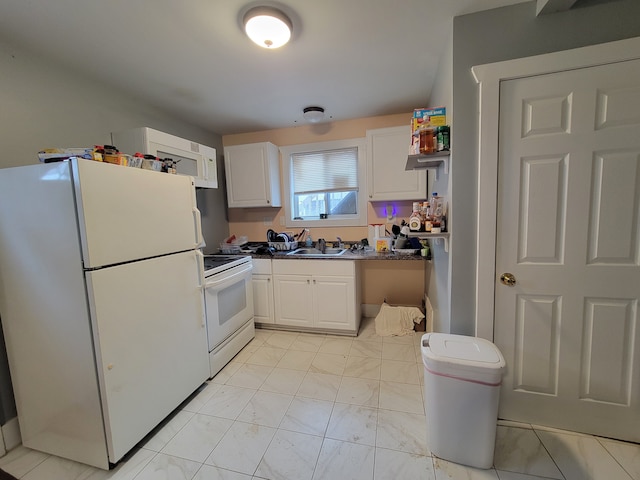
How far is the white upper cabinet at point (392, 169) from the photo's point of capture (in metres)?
2.70

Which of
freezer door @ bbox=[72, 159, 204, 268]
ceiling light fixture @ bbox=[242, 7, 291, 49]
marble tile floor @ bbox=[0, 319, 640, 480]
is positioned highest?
ceiling light fixture @ bbox=[242, 7, 291, 49]

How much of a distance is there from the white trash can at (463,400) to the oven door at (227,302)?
157 centimetres

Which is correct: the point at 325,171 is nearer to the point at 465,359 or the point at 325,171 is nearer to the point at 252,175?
the point at 252,175

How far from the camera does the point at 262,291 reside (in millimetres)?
2818

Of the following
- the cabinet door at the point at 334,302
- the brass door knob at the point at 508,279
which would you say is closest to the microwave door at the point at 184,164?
the cabinet door at the point at 334,302

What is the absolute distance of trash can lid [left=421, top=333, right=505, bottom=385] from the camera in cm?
120

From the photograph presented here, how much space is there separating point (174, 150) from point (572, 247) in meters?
2.88

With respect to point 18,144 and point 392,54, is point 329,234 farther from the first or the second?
point 18,144

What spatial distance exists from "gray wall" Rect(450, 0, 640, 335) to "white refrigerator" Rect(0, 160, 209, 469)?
181 centimetres

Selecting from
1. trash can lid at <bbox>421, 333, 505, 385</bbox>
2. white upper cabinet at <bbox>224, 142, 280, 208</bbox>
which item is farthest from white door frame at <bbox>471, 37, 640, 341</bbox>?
white upper cabinet at <bbox>224, 142, 280, 208</bbox>

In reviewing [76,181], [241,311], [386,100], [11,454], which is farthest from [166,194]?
[386,100]

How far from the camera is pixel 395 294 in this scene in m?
3.08

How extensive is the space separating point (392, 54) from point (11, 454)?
11.2ft

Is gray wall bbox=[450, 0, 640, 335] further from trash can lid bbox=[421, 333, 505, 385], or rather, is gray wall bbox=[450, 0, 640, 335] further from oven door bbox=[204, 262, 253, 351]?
oven door bbox=[204, 262, 253, 351]
